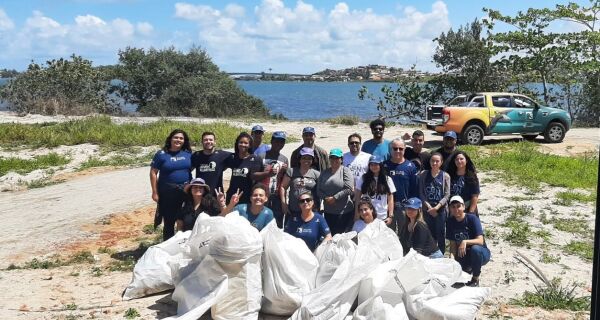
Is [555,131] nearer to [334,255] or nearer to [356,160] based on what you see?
[356,160]

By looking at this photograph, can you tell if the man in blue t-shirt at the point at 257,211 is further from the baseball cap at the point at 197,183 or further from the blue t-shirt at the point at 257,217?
the baseball cap at the point at 197,183

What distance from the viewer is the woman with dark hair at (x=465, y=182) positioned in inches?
259

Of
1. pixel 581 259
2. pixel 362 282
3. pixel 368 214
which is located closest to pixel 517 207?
pixel 581 259

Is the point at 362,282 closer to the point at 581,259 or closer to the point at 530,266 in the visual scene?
Answer: the point at 530,266

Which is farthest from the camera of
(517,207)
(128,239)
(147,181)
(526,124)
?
(526,124)

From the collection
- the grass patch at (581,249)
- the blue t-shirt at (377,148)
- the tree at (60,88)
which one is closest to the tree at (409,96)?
the tree at (60,88)

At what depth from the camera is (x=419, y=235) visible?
6066 millimetres

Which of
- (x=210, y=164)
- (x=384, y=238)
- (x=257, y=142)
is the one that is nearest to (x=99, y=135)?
(x=257, y=142)

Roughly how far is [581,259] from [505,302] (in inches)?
76.6

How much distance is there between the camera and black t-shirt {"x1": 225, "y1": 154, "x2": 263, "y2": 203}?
690 cm

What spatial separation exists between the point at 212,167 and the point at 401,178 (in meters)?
2.18

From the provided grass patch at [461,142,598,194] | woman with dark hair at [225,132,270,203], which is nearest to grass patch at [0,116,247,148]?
grass patch at [461,142,598,194]

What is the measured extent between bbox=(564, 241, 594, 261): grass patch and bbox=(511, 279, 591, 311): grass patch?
1.46m

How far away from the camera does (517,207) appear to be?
9.62 m
